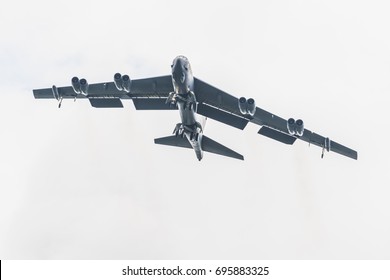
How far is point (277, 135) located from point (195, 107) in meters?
8.90

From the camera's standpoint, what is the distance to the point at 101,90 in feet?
196

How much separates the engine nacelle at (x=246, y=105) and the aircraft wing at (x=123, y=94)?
19.8 feet

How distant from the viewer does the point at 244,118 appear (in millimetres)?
60750

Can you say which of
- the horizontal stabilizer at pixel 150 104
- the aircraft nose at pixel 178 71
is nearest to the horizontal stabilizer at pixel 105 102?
the horizontal stabilizer at pixel 150 104

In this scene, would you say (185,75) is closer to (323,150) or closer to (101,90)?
(101,90)

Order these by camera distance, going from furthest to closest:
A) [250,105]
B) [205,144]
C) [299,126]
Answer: [205,144] < [299,126] < [250,105]

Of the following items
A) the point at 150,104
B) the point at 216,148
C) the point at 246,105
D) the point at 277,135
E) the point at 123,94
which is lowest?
the point at 216,148

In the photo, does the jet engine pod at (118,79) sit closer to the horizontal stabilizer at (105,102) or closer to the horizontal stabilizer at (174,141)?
the horizontal stabilizer at (105,102)

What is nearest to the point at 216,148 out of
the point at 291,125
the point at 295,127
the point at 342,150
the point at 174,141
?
the point at 174,141

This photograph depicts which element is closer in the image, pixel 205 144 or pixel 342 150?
pixel 205 144

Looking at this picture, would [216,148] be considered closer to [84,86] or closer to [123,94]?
[123,94]

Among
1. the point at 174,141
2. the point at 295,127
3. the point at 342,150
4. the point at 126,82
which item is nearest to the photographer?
the point at 126,82

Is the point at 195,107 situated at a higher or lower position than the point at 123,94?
lower

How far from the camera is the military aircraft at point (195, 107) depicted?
56156 millimetres
